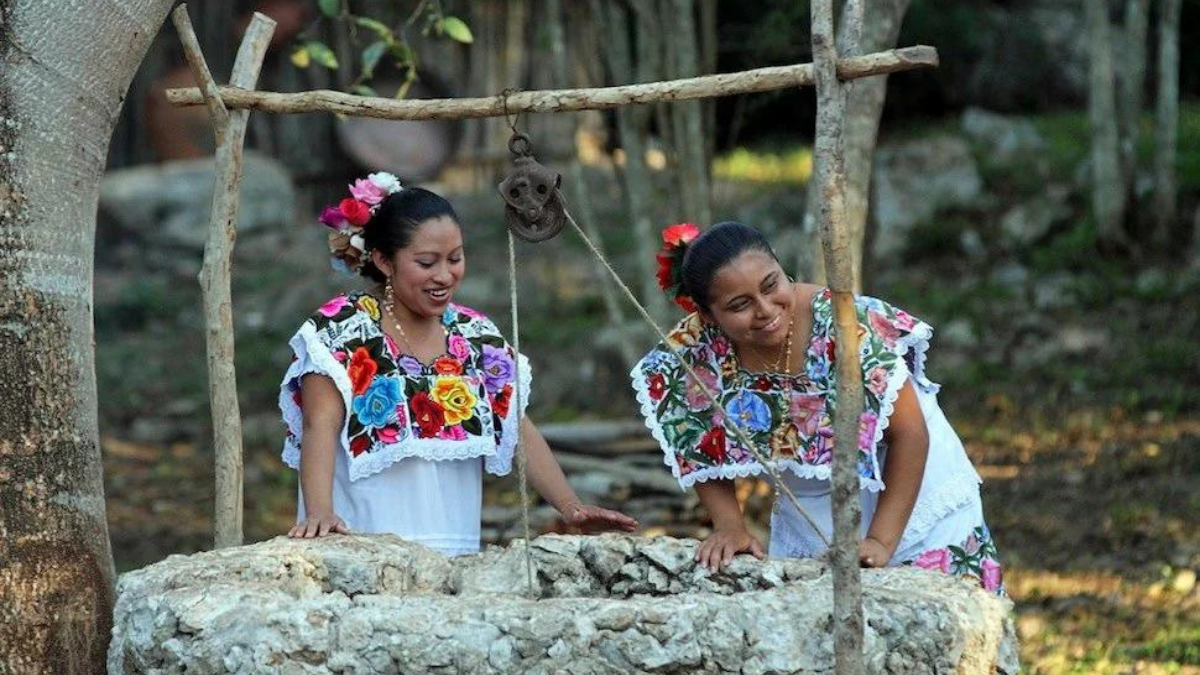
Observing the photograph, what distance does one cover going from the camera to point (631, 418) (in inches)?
Result: 325

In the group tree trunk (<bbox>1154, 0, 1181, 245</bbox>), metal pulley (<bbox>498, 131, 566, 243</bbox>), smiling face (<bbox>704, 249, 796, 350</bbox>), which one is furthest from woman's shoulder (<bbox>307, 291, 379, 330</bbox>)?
tree trunk (<bbox>1154, 0, 1181, 245</bbox>)

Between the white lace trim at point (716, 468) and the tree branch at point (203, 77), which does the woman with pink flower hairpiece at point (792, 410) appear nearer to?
the white lace trim at point (716, 468)

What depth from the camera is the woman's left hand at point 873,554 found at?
3.42m

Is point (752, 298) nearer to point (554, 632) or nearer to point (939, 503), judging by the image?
point (939, 503)

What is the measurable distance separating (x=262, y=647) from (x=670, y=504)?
3.71m

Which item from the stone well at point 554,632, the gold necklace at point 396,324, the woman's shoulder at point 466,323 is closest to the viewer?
the stone well at point 554,632

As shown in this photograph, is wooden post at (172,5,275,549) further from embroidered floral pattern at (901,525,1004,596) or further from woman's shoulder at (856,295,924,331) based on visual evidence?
embroidered floral pattern at (901,525,1004,596)

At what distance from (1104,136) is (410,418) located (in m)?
6.08

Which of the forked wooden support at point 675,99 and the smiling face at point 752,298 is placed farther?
the smiling face at point 752,298

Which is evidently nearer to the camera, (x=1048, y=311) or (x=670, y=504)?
(x=670, y=504)

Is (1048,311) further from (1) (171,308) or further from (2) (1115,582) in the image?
(1) (171,308)

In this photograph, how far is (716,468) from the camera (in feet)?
12.1

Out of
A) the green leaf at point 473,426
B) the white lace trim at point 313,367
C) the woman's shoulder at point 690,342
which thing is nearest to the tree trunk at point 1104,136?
the woman's shoulder at point 690,342

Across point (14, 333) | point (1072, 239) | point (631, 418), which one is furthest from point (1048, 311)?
point (14, 333)
